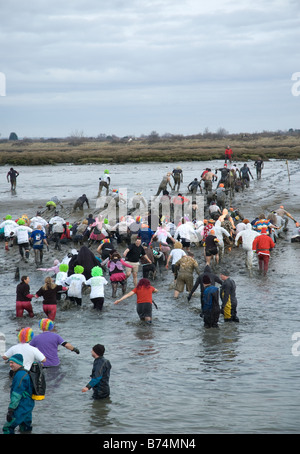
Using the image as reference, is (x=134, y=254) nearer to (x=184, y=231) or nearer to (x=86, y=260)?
(x=86, y=260)

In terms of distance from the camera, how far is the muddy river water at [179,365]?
8578 mm

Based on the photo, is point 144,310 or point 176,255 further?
point 176,255

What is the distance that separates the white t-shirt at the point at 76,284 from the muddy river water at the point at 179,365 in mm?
480

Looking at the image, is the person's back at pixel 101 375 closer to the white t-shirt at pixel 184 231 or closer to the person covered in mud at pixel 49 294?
the person covered in mud at pixel 49 294

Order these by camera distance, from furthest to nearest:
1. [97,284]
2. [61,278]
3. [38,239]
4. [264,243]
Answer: [38,239], [264,243], [61,278], [97,284]

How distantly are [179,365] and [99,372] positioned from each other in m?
2.18

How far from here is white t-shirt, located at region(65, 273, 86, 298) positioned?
46.4ft

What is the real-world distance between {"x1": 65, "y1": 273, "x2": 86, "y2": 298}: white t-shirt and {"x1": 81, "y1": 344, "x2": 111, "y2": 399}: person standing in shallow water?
514 centimetres

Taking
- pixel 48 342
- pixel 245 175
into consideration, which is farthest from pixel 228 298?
pixel 245 175

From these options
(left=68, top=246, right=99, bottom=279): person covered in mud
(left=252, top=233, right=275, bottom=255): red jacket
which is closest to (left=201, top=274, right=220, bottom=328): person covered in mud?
(left=68, top=246, right=99, bottom=279): person covered in mud

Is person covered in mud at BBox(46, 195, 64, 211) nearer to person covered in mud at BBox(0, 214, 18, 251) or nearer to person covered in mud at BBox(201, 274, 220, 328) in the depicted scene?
person covered in mud at BBox(0, 214, 18, 251)

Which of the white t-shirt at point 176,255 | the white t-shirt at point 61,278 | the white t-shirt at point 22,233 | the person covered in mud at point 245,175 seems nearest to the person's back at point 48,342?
the white t-shirt at point 61,278

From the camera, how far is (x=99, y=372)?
8.95 meters

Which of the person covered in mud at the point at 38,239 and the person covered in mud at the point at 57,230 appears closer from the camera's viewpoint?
the person covered in mud at the point at 38,239
